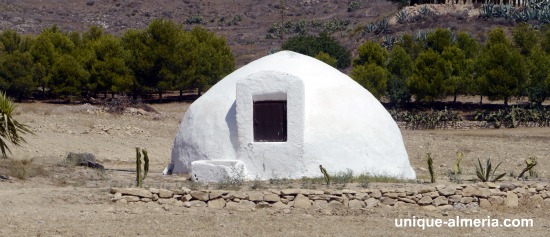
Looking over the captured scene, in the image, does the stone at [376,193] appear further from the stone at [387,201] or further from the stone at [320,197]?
the stone at [320,197]

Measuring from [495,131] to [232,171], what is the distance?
A: 737 inches

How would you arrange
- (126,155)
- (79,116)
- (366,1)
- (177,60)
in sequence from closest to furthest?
1. (126,155)
2. (79,116)
3. (177,60)
4. (366,1)

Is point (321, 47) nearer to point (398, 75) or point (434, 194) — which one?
point (398, 75)

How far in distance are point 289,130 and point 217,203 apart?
3285 mm

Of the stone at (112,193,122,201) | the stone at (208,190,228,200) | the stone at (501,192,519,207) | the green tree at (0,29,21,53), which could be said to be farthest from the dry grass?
the green tree at (0,29,21,53)

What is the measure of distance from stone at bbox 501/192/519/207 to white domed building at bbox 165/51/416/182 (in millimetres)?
2984

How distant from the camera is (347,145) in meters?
18.3

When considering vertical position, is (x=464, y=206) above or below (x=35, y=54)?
below

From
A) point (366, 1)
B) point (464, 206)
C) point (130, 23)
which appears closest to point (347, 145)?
point (464, 206)

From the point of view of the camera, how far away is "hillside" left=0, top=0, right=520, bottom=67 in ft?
232

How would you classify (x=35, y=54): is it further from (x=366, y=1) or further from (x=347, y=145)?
(x=366, y=1)

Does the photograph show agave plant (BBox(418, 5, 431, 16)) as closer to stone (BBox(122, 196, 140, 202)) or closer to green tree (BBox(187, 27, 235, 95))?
green tree (BBox(187, 27, 235, 95))

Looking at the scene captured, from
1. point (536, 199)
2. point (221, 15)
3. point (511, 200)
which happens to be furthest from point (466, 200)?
point (221, 15)

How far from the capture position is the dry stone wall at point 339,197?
15.3 meters
